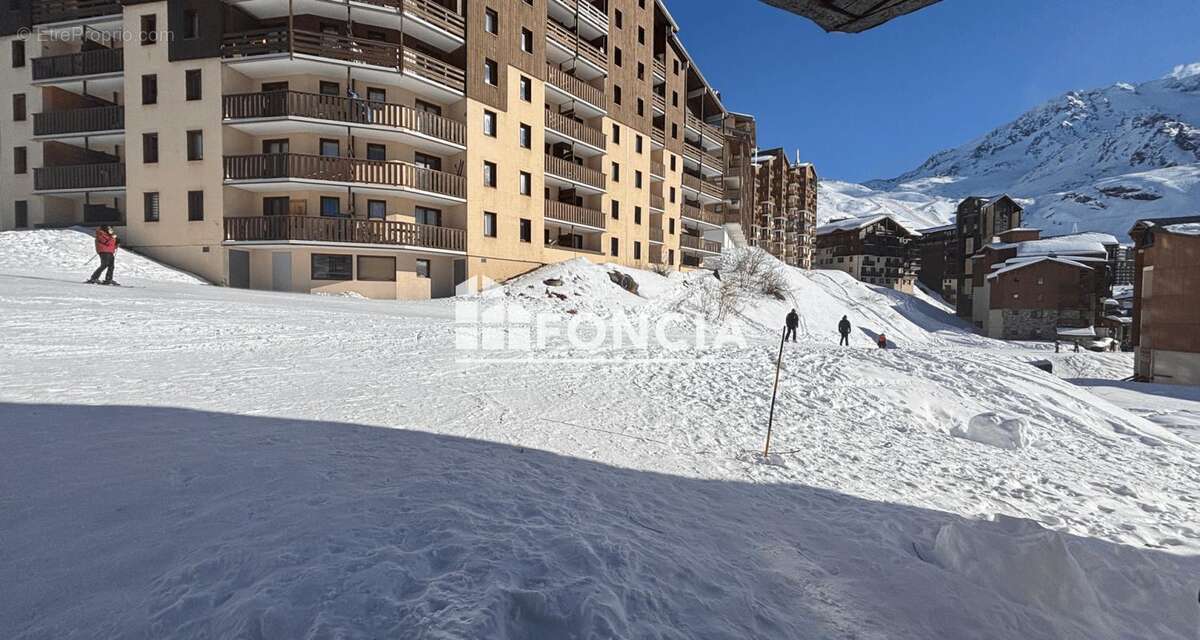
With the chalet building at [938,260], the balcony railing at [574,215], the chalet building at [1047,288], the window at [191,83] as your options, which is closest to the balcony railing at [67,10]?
the window at [191,83]

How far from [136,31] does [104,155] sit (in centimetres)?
638

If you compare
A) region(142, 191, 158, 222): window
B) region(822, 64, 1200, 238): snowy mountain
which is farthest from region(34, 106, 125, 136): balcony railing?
region(822, 64, 1200, 238): snowy mountain

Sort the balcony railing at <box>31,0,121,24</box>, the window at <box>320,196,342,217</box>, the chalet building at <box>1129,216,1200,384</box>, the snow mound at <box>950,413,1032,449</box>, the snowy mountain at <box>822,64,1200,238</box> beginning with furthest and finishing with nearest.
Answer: the snowy mountain at <box>822,64,1200,238</box>
the balcony railing at <box>31,0,121,24</box>
the window at <box>320,196,342,217</box>
the chalet building at <box>1129,216,1200,384</box>
the snow mound at <box>950,413,1032,449</box>

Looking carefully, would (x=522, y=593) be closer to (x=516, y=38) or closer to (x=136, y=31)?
(x=516, y=38)

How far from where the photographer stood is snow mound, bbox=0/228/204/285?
16.9m

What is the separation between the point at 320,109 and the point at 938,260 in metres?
82.1

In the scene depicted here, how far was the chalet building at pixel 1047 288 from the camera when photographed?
4009 centimetres

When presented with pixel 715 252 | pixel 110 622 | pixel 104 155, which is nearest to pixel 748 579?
pixel 110 622

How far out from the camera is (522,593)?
230cm

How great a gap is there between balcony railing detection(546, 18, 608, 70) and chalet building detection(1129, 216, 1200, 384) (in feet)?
97.3

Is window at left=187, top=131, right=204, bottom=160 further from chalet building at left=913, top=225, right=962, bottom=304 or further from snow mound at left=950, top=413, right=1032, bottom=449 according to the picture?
chalet building at left=913, top=225, right=962, bottom=304

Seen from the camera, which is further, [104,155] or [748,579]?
[104,155]

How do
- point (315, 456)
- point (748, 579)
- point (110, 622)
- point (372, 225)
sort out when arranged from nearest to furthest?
point (110, 622)
point (748, 579)
point (315, 456)
point (372, 225)

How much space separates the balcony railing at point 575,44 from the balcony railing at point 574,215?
9.07 meters
